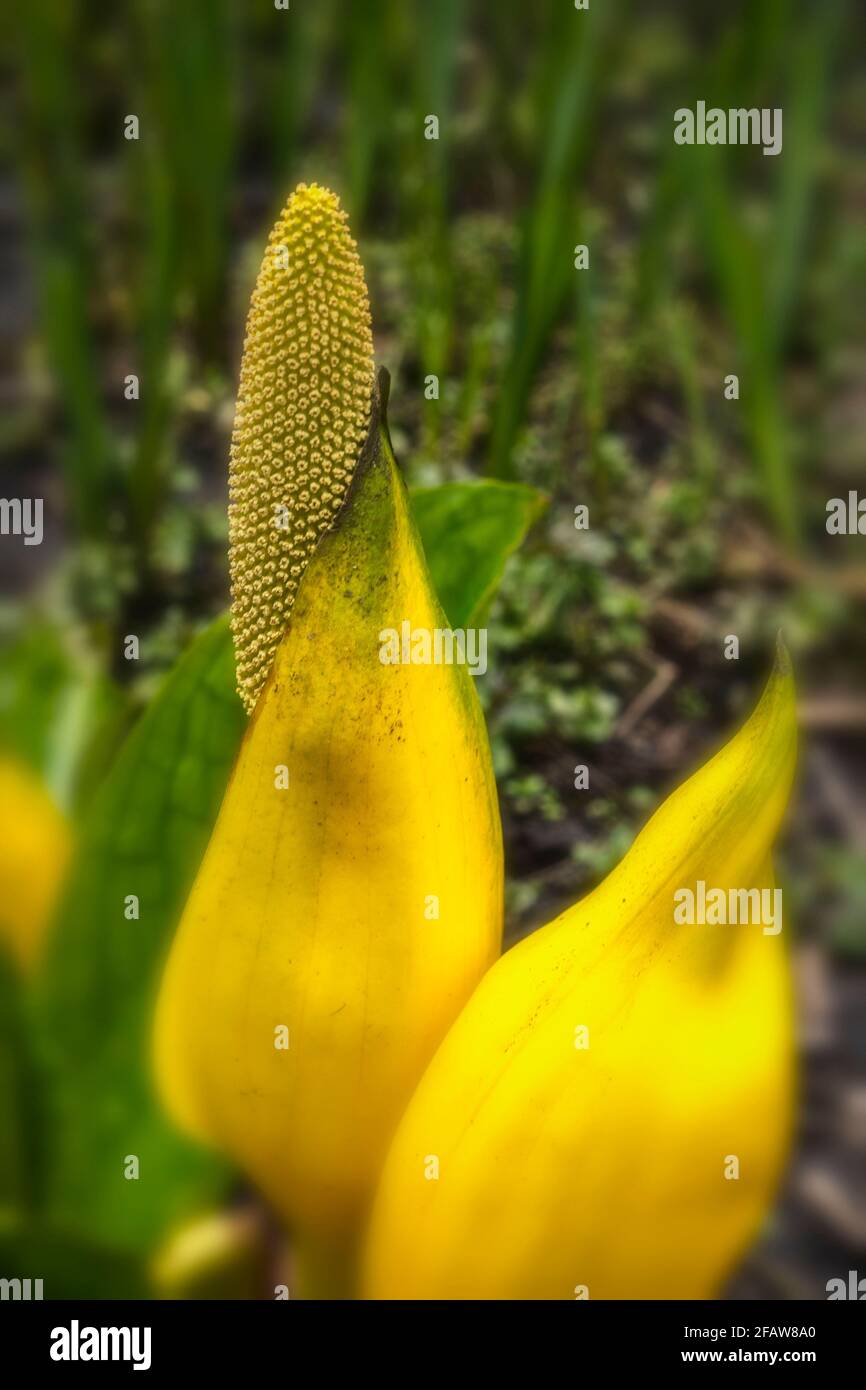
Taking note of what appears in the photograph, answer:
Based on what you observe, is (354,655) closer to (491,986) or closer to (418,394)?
(491,986)

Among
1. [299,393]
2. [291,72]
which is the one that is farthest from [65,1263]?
[291,72]

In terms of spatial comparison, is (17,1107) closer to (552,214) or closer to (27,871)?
(27,871)

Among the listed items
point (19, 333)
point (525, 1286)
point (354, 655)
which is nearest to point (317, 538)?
point (354, 655)

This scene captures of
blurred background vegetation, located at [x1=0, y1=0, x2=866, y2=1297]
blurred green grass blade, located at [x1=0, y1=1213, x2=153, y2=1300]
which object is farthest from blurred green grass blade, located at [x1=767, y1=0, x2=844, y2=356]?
blurred green grass blade, located at [x1=0, y1=1213, x2=153, y2=1300]

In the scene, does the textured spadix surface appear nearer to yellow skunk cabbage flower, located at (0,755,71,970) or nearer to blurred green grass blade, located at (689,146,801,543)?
yellow skunk cabbage flower, located at (0,755,71,970)

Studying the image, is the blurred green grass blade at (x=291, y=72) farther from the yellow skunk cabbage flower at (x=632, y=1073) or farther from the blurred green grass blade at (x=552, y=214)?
the yellow skunk cabbage flower at (x=632, y=1073)

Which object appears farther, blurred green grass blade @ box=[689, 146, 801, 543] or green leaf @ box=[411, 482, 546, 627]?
blurred green grass blade @ box=[689, 146, 801, 543]
